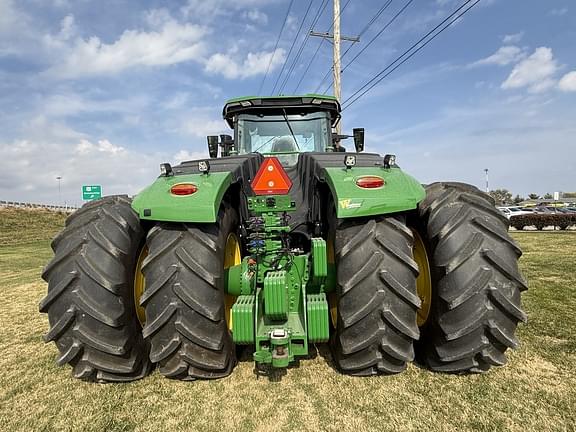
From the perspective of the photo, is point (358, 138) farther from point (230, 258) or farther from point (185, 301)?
point (185, 301)

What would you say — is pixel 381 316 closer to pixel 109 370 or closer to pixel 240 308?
pixel 240 308

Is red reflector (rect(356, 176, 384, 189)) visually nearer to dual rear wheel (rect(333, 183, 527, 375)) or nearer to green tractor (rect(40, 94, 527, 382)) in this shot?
green tractor (rect(40, 94, 527, 382))

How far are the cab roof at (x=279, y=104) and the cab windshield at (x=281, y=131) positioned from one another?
0.07m

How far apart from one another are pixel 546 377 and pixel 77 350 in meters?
3.58

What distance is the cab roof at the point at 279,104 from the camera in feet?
16.6

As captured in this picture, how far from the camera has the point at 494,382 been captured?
2959mm

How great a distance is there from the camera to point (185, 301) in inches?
105

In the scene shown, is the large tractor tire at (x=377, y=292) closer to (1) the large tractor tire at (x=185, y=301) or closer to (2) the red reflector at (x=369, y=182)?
(2) the red reflector at (x=369, y=182)

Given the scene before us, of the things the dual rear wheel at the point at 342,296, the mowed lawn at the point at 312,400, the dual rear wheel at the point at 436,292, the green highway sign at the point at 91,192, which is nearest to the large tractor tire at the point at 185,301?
the dual rear wheel at the point at 342,296

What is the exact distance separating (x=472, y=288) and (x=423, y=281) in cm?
56

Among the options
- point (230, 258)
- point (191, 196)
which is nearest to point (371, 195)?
point (191, 196)

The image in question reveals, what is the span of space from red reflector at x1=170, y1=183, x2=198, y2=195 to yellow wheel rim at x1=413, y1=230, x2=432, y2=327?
191 cm

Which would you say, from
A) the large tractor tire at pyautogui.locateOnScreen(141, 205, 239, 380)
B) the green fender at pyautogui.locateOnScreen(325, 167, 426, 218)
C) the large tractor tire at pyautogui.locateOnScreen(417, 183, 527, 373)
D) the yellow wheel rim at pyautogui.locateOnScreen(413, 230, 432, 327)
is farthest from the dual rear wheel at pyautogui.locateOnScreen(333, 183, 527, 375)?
the large tractor tire at pyautogui.locateOnScreen(141, 205, 239, 380)

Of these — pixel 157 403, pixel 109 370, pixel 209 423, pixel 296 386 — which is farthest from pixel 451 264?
pixel 109 370
